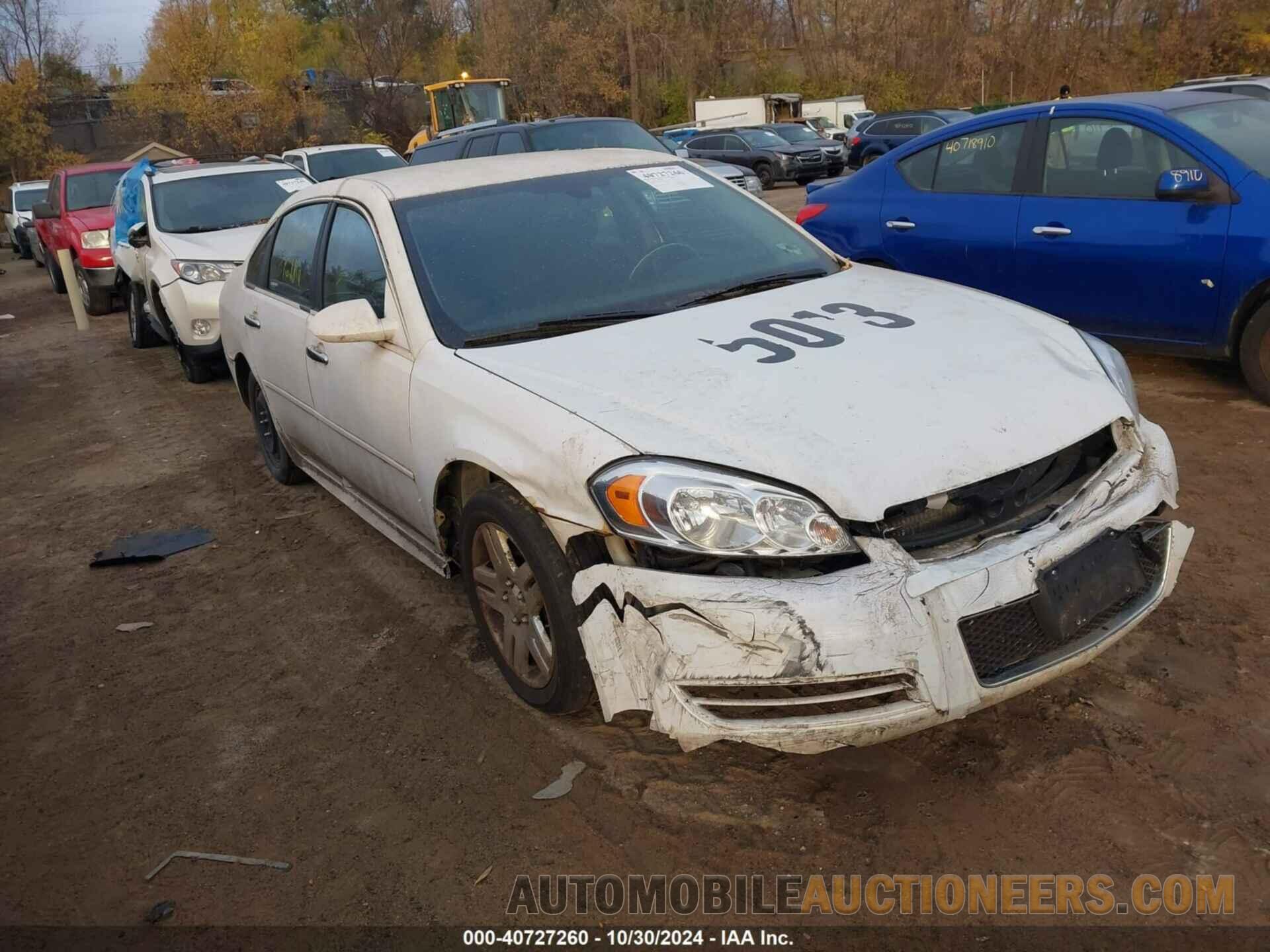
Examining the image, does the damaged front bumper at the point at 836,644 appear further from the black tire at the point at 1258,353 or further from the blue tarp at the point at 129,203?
the blue tarp at the point at 129,203

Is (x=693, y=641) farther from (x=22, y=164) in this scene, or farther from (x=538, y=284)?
(x=22, y=164)

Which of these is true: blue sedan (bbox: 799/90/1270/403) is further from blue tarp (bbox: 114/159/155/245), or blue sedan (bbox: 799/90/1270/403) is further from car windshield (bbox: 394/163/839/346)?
blue tarp (bbox: 114/159/155/245)

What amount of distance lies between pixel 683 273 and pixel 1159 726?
7.05ft

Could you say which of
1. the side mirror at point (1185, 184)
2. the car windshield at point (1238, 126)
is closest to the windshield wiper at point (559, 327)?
the side mirror at point (1185, 184)

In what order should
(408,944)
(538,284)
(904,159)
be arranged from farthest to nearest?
1. (904,159)
2. (538,284)
3. (408,944)

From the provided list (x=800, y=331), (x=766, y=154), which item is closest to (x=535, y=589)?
(x=800, y=331)

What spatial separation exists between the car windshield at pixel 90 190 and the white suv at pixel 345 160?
241 centimetres

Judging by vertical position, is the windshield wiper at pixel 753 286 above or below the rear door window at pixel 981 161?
below

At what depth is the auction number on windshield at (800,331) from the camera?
3.23 m

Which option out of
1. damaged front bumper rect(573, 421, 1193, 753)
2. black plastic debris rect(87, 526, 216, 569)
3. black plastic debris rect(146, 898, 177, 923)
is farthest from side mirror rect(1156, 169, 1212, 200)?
black plastic debris rect(146, 898, 177, 923)

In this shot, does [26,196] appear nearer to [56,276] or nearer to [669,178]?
[56,276]

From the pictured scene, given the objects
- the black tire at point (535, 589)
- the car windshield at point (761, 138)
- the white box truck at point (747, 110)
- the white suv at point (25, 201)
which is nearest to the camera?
the black tire at point (535, 589)

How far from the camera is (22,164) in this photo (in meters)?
37.8

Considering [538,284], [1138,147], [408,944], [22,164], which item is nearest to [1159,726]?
[408,944]
